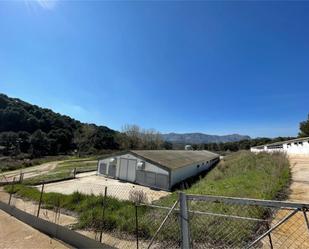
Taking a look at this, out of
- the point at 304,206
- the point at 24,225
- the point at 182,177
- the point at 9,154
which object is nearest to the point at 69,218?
the point at 24,225

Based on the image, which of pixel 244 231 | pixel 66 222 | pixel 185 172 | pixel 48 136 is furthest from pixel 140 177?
pixel 48 136

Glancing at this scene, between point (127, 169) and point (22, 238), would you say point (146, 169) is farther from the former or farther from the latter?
point (22, 238)

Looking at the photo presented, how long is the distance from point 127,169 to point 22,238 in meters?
14.4

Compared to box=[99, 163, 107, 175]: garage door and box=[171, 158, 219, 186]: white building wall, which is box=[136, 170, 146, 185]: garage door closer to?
box=[171, 158, 219, 186]: white building wall

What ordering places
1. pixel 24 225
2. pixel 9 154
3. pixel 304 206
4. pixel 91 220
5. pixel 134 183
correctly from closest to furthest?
pixel 304 206, pixel 91 220, pixel 24 225, pixel 134 183, pixel 9 154

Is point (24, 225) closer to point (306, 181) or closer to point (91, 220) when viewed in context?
point (91, 220)

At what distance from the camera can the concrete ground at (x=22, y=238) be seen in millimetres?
5645

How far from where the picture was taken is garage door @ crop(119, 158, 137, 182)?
65.3 feet

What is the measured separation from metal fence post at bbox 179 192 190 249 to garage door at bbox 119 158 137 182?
1705 cm

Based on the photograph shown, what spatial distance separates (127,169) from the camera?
2050cm

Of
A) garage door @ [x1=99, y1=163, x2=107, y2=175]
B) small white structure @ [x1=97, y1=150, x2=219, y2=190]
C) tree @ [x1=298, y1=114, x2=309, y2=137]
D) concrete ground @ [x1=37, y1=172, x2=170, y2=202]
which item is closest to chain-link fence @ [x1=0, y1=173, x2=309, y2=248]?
concrete ground @ [x1=37, y1=172, x2=170, y2=202]

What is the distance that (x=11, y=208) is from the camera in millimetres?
8648

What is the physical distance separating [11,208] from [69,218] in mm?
3004

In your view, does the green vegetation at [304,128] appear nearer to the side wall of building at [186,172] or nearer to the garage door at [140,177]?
the side wall of building at [186,172]
